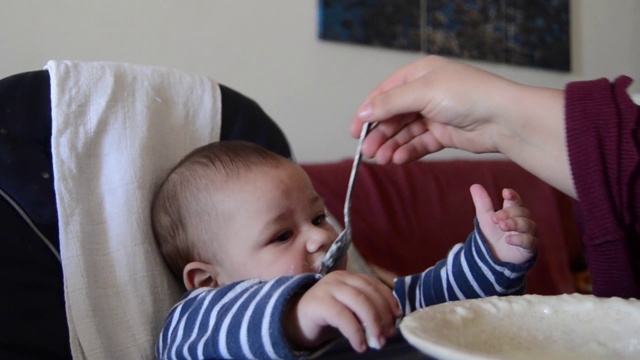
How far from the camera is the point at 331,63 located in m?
1.72

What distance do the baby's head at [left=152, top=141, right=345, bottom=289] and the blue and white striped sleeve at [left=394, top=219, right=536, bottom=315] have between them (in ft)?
0.57

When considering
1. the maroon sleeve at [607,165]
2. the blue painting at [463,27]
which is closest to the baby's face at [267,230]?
the maroon sleeve at [607,165]

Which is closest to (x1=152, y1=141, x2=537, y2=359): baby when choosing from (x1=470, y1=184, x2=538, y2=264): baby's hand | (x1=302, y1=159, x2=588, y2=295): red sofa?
(x1=470, y1=184, x2=538, y2=264): baby's hand

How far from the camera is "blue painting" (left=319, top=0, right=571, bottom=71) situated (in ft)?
5.68

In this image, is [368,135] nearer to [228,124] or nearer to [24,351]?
[228,124]

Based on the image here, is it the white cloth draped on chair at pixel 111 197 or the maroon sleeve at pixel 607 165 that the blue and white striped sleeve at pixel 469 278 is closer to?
the maroon sleeve at pixel 607 165

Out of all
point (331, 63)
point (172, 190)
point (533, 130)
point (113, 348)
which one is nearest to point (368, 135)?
point (533, 130)

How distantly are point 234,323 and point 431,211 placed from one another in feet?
3.41

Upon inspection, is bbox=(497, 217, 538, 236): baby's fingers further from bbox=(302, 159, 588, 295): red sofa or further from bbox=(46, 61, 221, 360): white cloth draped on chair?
bbox=(302, 159, 588, 295): red sofa

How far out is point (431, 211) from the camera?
161 centimetres

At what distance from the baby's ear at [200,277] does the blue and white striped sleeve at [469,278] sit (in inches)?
11.1

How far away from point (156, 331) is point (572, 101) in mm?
574

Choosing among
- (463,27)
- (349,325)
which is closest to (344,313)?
(349,325)

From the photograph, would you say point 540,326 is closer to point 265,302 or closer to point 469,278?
point 265,302
